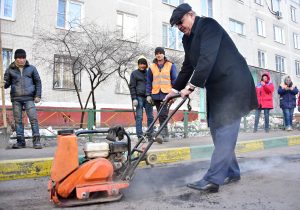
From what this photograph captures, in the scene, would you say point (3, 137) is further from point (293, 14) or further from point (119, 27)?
point (293, 14)

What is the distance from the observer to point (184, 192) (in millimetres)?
3180

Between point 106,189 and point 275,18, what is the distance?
98.3 feet

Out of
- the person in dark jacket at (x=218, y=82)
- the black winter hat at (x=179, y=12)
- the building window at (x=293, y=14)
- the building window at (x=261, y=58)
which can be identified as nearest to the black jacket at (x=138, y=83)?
the person in dark jacket at (x=218, y=82)

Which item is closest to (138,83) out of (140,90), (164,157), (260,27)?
(140,90)

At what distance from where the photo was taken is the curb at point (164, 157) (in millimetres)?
4125

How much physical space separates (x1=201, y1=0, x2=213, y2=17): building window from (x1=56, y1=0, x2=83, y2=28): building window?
33.6ft

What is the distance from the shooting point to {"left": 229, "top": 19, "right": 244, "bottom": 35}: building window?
2420 centimetres

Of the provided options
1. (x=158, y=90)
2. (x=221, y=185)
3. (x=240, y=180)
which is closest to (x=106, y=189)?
(x=221, y=185)

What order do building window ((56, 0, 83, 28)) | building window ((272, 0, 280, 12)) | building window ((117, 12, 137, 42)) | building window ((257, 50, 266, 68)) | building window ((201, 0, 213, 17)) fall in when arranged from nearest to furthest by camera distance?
building window ((56, 0, 83, 28))
building window ((117, 12, 137, 42))
building window ((201, 0, 213, 17))
building window ((257, 50, 266, 68))
building window ((272, 0, 280, 12))

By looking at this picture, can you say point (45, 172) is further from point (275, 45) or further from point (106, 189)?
point (275, 45)

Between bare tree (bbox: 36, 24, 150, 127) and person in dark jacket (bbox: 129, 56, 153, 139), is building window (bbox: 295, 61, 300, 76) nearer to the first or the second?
bare tree (bbox: 36, 24, 150, 127)

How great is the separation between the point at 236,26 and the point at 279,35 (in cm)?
703

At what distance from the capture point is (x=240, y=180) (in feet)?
12.0

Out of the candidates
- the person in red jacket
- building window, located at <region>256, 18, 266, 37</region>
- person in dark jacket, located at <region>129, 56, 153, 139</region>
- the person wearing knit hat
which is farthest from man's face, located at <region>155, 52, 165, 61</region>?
building window, located at <region>256, 18, 266, 37</region>
